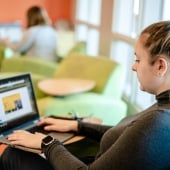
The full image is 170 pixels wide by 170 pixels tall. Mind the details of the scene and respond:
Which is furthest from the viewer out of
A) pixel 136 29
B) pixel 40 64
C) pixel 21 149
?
pixel 40 64

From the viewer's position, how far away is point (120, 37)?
3.93 meters

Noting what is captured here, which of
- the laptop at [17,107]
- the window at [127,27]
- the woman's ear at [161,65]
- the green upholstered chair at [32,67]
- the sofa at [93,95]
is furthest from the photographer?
the green upholstered chair at [32,67]

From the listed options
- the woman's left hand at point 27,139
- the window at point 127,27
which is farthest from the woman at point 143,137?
the window at point 127,27

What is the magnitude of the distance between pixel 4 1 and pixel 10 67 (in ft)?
7.76

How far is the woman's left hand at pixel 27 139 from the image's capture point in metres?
1.56

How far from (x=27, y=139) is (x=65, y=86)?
1.57 metres

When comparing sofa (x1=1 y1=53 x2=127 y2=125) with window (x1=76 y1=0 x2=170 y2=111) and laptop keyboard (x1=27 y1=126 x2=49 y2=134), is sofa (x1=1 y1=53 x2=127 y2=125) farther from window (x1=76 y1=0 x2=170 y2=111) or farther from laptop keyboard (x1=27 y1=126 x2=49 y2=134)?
laptop keyboard (x1=27 y1=126 x2=49 y2=134)

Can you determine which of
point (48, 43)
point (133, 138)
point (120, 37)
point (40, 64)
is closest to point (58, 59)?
point (48, 43)

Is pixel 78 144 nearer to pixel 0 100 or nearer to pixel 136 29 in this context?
pixel 0 100

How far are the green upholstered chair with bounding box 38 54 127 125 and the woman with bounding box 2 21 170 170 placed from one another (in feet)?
4.58

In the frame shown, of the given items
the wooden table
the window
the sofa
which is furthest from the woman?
the window

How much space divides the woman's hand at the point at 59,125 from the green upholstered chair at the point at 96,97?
41.9 inches

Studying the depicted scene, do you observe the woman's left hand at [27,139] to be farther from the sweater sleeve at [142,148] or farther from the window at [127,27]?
the window at [127,27]

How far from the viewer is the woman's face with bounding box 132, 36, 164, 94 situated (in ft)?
4.43
